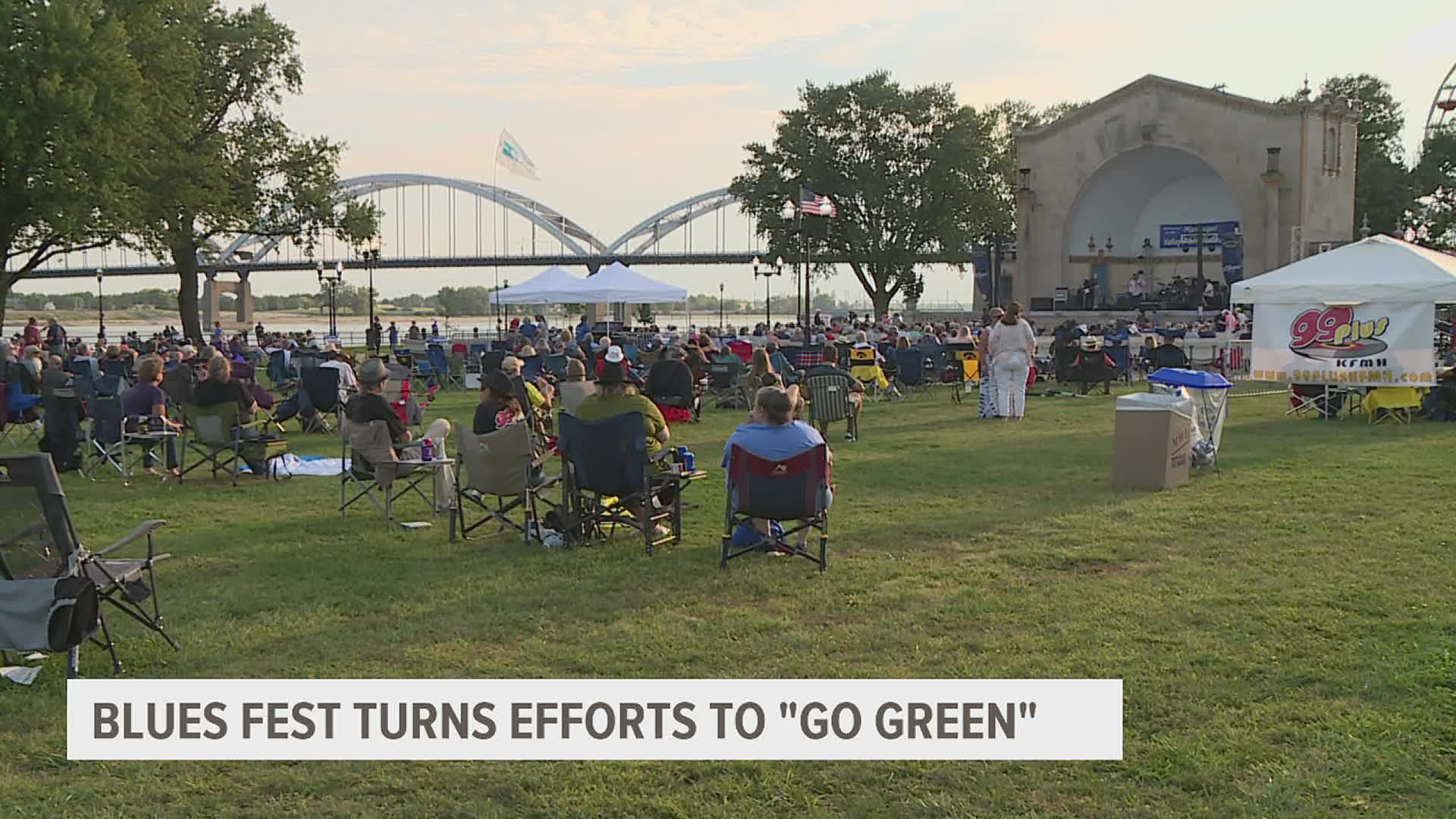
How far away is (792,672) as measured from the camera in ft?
15.9

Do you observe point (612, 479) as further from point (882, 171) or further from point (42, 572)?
point (882, 171)

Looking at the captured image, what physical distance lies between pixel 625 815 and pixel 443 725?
40.6 inches

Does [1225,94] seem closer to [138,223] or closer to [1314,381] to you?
[1314,381]

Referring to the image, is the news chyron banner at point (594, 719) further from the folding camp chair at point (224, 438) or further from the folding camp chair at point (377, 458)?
the folding camp chair at point (224, 438)

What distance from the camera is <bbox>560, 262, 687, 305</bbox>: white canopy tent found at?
26359mm

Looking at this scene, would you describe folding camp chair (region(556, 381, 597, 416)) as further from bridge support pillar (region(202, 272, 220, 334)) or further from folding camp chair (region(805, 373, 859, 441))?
bridge support pillar (region(202, 272, 220, 334))

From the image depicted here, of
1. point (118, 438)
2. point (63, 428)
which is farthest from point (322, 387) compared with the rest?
point (63, 428)

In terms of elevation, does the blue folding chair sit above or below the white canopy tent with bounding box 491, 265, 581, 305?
below

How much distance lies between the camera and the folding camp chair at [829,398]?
11883mm

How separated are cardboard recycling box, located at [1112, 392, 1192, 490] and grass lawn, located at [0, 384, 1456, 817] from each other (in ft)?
0.68

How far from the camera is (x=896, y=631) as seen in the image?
5445 mm

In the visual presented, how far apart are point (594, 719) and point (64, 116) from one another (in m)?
23.2

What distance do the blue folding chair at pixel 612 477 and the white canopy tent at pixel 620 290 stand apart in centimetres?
1883

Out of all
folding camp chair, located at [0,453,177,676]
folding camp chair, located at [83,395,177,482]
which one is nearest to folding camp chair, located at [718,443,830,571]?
folding camp chair, located at [0,453,177,676]
